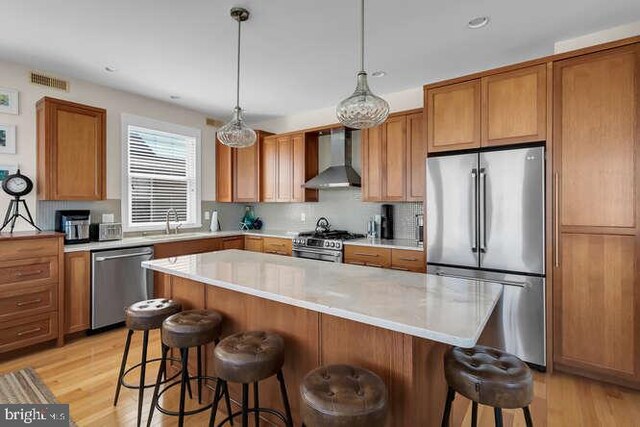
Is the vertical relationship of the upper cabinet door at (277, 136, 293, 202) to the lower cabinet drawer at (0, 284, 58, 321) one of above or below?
above

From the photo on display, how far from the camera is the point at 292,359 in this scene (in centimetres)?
184

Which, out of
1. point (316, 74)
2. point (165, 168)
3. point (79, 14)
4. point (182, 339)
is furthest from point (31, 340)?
point (316, 74)

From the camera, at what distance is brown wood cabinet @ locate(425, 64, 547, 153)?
8.75 ft

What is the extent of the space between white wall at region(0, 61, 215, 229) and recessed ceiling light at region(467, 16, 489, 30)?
3.88 meters

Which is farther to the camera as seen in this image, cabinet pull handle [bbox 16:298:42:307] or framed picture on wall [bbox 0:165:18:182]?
framed picture on wall [bbox 0:165:18:182]

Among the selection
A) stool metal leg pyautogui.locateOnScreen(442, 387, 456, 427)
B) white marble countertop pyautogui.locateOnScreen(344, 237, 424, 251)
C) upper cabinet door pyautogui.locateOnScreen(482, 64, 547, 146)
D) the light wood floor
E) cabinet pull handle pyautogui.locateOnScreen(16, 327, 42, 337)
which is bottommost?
the light wood floor

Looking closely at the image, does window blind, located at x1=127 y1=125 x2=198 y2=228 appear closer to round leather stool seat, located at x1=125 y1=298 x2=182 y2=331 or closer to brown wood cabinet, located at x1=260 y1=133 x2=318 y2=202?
brown wood cabinet, located at x1=260 y1=133 x2=318 y2=202

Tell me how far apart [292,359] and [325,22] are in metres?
2.42

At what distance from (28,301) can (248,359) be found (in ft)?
8.87

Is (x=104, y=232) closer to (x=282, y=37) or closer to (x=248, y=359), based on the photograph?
(x=282, y=37)

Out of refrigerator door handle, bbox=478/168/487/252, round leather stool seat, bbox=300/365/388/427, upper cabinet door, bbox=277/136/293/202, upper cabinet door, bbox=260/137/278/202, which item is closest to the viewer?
round leather stool seat, bbox=300/365/388/427

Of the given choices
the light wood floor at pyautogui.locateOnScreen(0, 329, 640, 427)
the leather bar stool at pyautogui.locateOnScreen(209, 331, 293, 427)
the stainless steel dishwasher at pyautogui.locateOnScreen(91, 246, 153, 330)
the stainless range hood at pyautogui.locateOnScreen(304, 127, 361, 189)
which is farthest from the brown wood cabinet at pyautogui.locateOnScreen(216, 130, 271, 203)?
the leather bar stool at pyautogui.locateOnScreen(209, 331, 293, 427)

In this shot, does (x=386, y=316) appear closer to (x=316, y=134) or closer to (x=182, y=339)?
(x=182, y=339)

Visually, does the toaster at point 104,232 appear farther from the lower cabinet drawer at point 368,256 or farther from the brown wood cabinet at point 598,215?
the brown wood cabinet at point 598,215
